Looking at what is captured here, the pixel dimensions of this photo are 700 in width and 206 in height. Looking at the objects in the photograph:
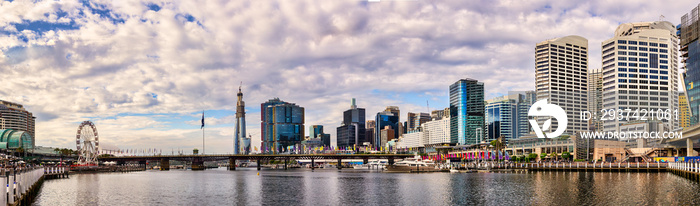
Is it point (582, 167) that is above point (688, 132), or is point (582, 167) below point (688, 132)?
below

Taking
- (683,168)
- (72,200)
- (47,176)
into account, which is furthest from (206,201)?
(683,168)

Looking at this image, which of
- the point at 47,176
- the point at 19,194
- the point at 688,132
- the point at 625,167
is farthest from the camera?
the point at 688,132

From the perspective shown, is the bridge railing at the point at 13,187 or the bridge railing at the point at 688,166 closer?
the bridge railing at the point at 13,187

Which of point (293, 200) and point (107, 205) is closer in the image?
point (107, 205)

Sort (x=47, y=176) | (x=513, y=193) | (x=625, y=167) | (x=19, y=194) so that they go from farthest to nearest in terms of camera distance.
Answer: (x=625, y=167) → (x=47, y=176) → (x=513, y=193) → (x=19, y=194)

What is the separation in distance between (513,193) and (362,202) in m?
28.2

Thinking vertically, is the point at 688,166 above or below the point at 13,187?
below

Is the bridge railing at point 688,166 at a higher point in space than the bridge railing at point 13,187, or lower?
lower

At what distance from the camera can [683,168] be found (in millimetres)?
128375

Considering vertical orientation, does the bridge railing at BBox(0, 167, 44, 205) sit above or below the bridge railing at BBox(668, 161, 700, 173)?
above

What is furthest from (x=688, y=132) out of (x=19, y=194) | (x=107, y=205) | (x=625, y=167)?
(x=19, y=194)

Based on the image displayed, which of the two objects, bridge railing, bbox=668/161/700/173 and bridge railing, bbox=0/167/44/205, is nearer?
bridge railing, bbox=0/167/44/205

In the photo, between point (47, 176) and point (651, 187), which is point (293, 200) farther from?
point (47, 176)

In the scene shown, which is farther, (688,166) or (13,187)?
(688,166)
